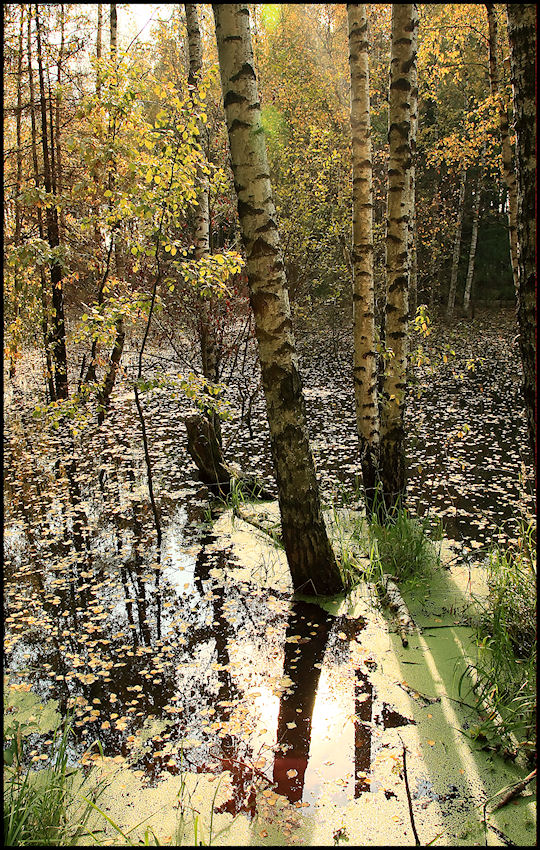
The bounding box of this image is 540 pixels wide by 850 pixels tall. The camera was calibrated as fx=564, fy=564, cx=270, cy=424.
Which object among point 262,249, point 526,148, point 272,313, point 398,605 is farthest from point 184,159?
point 398,605

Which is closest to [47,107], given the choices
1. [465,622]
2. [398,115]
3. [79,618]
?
[398,115]

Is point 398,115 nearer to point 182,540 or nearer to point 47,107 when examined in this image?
point 182,540

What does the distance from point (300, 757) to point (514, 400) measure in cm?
854

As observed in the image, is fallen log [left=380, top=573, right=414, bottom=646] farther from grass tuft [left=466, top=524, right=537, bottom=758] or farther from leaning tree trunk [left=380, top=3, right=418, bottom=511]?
leaning tree trunk [left=380, top=3, right=418, bottom=511]

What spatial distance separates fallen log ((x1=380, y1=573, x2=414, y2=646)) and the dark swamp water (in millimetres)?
259

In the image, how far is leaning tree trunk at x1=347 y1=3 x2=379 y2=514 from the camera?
481cm

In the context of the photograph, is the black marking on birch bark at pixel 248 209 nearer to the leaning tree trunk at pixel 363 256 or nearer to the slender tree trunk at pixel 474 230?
the leaning tree trunk at pixel 363 256

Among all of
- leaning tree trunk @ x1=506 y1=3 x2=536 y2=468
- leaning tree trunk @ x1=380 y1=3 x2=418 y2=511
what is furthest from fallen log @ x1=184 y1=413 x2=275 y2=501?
leaning tree trunk @ x1=506 y1=3 x2=536 y2=468

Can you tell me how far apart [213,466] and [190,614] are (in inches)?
103

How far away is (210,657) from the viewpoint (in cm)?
338

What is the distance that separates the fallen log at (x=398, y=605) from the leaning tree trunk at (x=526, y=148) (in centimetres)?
205

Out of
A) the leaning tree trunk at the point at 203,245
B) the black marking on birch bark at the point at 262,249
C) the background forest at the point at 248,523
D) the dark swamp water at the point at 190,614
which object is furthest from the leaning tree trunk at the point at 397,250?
the leaning tree trunk at the point at 203,245

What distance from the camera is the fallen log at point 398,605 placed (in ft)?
11.2

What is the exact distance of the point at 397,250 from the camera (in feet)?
15.7
